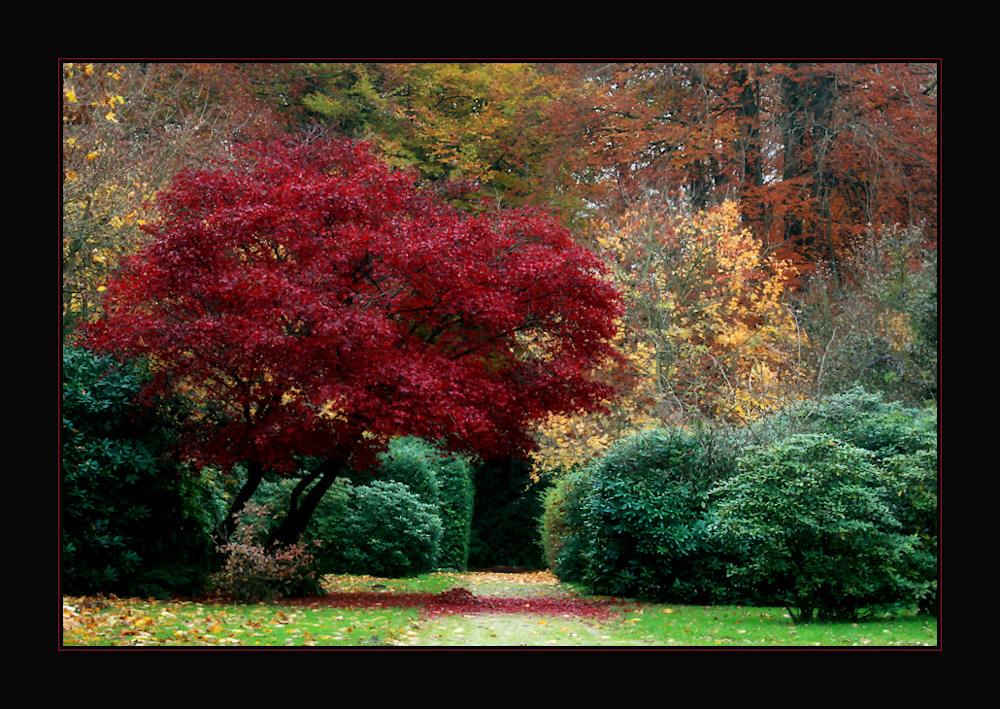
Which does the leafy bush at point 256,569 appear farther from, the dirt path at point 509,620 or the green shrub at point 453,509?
the green shrub at point 453,509

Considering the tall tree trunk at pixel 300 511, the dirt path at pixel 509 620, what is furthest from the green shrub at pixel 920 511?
the tall tree trunk at pixel 300 511

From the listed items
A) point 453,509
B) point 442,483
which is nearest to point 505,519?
point 453,509

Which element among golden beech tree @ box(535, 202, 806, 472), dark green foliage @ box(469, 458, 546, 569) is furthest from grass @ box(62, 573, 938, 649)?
dark green foliage @ box(469, 458, 546, 569)

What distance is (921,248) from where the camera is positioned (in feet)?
47.0

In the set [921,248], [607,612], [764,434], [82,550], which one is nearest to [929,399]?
[764,434]

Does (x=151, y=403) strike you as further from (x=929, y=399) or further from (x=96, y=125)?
(x=929, y=399)

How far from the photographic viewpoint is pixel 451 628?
8.85 meters

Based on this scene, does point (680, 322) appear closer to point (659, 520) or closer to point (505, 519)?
point (659, 520)

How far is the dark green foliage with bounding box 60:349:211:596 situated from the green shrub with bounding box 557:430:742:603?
518cm

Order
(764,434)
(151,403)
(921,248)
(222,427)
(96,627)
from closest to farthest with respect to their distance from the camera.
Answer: (96,627) → (151,403) → (222,427) → (764,434) → (921,248)

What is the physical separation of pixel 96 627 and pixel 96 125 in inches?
273

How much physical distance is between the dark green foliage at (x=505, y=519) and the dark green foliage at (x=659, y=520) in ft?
35.0

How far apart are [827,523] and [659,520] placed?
2502 millimetres

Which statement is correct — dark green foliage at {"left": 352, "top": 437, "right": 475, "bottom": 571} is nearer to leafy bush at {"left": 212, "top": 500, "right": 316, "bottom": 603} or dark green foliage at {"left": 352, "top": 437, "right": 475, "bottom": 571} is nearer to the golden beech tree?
the golden beech tree
